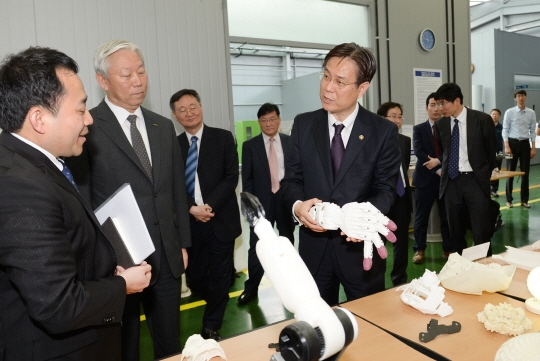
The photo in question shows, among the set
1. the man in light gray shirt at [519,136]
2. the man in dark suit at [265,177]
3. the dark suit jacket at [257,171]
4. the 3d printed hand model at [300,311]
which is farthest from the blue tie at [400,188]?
the man in light gray shirt at [519,136]

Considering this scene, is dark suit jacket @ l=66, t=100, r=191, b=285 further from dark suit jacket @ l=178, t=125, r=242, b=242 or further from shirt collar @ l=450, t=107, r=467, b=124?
shirt collar @ l=450, t=107, r=467, b=124

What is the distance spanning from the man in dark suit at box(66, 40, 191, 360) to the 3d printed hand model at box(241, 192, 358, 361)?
48.4 inches

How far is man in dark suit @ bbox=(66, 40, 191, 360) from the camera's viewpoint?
1828 millimetres

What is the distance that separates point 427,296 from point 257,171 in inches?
92.7

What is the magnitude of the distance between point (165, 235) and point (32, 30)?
2585 millimetres

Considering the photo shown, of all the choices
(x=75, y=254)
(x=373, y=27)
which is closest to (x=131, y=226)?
(x=75, y=254)

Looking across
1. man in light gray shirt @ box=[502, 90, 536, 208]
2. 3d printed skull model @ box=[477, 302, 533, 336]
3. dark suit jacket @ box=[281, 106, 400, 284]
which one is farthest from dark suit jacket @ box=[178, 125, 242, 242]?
man in light gray shirt @ box=[502, 90, 536, 208]

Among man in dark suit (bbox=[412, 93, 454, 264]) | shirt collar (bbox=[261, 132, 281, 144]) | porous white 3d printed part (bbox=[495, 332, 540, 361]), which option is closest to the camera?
porous white 3d printed part (bbox=[495, 332, 540, 361])

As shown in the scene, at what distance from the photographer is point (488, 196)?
3.69 metres

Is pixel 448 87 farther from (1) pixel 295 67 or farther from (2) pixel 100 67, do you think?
(1) pixel 295 67

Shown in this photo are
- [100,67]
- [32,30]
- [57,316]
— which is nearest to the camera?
[57,316]

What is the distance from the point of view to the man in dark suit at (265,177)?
353cm

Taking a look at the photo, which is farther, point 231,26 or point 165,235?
point 231,26

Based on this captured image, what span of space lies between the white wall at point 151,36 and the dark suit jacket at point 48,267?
9.26 feet
